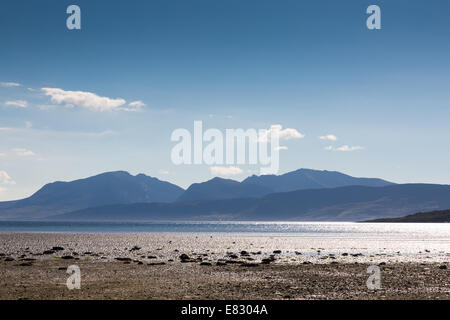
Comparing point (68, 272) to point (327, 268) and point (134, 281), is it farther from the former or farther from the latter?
point (327, 268)

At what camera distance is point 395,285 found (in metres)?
31.2

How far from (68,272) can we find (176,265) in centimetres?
1056

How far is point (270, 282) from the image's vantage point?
33000mm

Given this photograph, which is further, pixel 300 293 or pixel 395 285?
pixel 395 285
